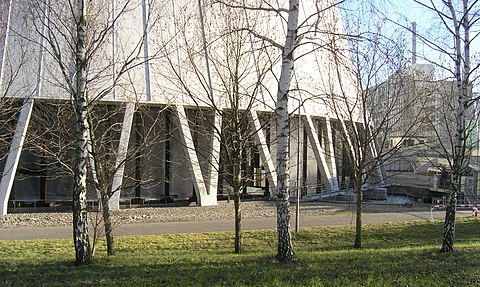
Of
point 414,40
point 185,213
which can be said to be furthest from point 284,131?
point 185,213

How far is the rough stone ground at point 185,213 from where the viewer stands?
15.9m

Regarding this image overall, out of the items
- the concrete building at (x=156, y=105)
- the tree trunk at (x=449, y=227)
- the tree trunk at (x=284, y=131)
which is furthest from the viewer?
the concrete building at (x=156, y=105)

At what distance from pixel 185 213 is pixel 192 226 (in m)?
3.52

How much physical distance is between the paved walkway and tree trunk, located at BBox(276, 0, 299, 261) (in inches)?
286

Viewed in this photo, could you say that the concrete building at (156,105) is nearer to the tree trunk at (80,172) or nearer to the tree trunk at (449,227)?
the tree trunk at (80,172)

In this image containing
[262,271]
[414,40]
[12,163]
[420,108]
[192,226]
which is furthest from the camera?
[12,163]

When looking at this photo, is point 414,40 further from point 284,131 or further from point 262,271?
point 262,271

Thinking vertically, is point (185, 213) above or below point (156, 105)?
below

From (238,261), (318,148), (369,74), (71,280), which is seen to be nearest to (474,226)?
(369,74)

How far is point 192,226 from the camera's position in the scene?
14914 mm

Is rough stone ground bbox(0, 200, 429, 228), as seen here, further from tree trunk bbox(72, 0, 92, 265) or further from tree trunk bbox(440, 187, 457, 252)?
tree trunk bbox(440, 187, 457, 252)

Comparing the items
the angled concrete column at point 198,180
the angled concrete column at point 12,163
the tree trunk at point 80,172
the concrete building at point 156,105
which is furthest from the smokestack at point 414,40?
the angled concrete column at point 12,163

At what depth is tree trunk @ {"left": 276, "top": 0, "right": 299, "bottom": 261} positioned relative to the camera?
22.7 ft

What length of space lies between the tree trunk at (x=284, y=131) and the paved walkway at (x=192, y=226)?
7.27 meters
